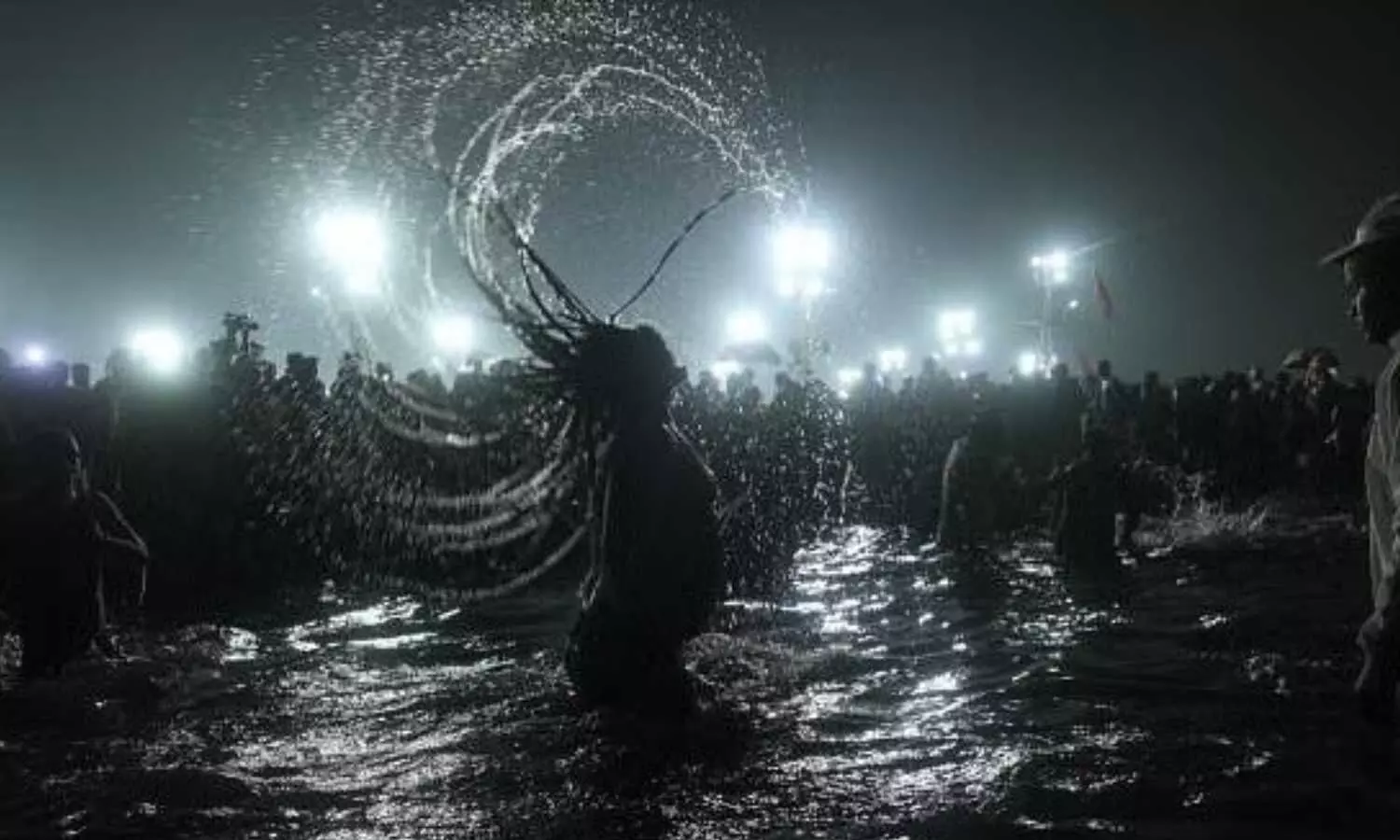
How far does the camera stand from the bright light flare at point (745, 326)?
59875 mm

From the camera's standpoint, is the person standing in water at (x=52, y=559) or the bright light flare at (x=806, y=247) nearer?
the person standing in water at (x=52, y=559)

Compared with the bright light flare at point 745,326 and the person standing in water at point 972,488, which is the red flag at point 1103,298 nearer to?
the bright light flare at point 745,326

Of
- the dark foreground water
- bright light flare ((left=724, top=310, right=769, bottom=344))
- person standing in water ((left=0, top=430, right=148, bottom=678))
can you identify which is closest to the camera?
the dark foreground water

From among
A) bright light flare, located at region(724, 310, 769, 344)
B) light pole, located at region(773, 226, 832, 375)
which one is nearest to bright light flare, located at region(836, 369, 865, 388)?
light pole, located at region(773, 226, 832, 375)

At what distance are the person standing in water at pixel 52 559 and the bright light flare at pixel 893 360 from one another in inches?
1844

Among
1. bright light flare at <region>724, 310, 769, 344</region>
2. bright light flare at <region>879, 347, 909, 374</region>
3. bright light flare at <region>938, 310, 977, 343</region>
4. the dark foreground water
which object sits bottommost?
the dark foreground water

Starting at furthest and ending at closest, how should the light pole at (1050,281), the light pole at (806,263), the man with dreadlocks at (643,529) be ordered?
the light pole at (1050,281), the light pole at (806,263), the man with dreadlocks at (643,529)

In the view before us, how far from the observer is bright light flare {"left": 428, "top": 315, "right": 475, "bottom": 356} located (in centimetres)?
4725

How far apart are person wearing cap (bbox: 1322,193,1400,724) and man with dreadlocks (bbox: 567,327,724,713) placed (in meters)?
3.32

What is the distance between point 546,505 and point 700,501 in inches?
361

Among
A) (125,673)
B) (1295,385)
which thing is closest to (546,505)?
(125,673)

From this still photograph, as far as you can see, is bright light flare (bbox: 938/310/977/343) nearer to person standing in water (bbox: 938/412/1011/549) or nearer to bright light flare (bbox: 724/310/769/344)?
bright light flare (bbox: 724/310/769/344)

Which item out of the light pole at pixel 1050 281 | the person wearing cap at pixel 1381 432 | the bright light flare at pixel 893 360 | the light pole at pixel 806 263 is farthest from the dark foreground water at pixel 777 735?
the bright light flare at pixel 893 360

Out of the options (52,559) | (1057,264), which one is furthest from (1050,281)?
(52,559)
